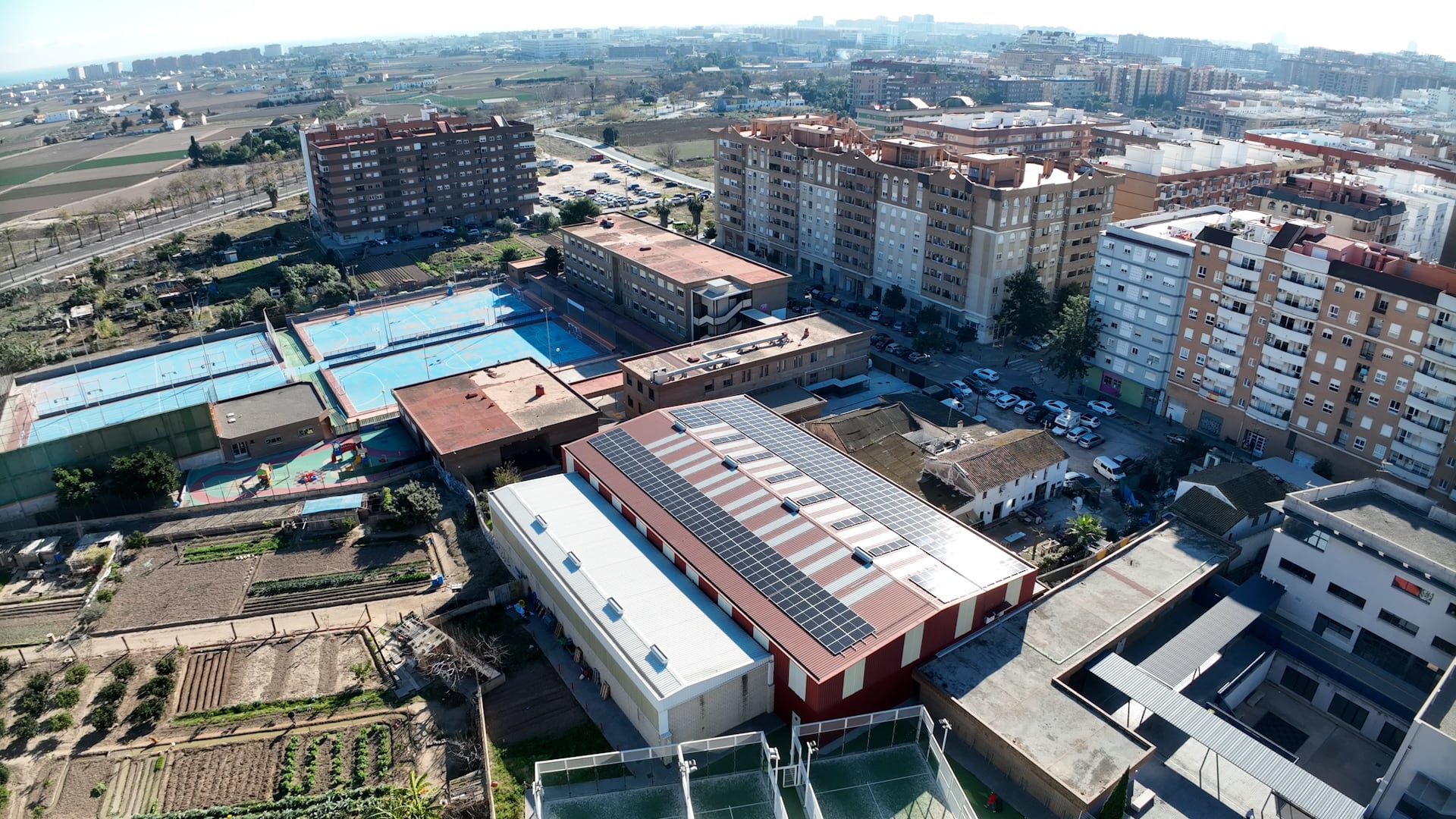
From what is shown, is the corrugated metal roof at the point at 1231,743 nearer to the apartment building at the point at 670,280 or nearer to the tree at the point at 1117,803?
the tree at the point at 1117,803

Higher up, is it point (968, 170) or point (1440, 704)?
point (968, 170)

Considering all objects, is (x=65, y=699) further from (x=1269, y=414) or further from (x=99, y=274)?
(x=99, y=274)

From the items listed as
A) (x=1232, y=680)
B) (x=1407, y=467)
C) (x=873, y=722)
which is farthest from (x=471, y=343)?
(x=1407, y=467)

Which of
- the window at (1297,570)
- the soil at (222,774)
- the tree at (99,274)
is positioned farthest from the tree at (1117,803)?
the tree at (99,274)

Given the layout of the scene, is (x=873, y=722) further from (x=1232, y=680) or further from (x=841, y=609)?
(x=1232, y=680)

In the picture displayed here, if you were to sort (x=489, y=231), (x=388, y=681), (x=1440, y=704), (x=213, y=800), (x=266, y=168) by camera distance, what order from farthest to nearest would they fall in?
(x=266, y=168), (x=489, y=231), (x=388, y=681), (x=213, y=800), (x=1440, y=704)

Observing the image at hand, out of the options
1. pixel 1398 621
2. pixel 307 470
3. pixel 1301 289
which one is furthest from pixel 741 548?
pixel 1301 289
